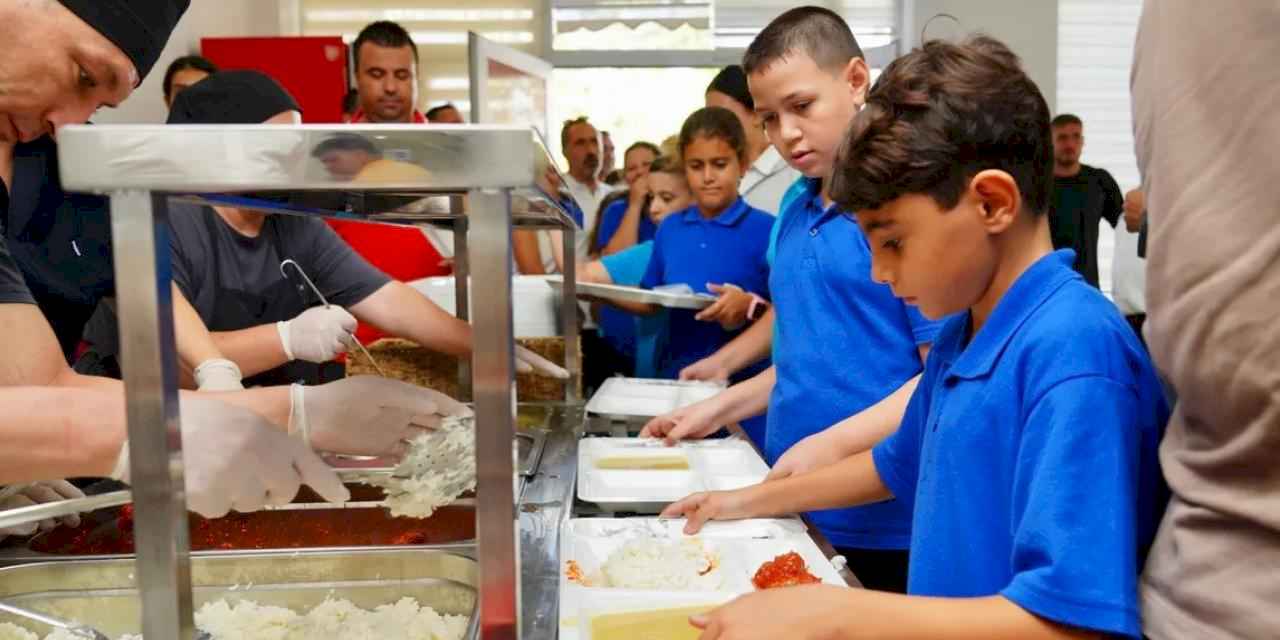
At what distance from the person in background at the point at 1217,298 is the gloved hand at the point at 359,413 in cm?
69

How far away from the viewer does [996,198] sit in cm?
91

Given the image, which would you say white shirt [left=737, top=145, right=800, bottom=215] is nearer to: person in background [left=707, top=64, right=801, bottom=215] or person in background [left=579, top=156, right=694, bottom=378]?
person in background [left=707, top=64, right=801, bottom=215]

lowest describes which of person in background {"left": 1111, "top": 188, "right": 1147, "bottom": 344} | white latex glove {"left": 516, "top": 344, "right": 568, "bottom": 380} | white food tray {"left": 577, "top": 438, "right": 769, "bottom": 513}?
person in background {"left": 1111, "top": 188, "right": 1147, "bottom": 344}

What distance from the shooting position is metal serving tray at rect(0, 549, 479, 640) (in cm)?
125

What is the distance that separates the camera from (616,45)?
636cm

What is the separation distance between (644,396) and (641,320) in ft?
2.41

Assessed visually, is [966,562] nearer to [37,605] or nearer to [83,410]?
[83,410]

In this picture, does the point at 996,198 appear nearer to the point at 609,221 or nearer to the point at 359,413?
the point at 359,413

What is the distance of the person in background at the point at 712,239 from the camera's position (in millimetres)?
2781

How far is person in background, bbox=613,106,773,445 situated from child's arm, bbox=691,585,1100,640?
1919 mm

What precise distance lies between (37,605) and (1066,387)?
127 cm

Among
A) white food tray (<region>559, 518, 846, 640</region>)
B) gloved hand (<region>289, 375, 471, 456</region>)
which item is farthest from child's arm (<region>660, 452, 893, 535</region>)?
gloved hand (<region>289, 375, 471, 456</region>)

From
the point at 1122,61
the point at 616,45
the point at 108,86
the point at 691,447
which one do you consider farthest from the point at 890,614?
the point at 1122,61

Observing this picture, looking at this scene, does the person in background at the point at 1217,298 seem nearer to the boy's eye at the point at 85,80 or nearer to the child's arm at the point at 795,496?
the child's arm at the point at 795,496
